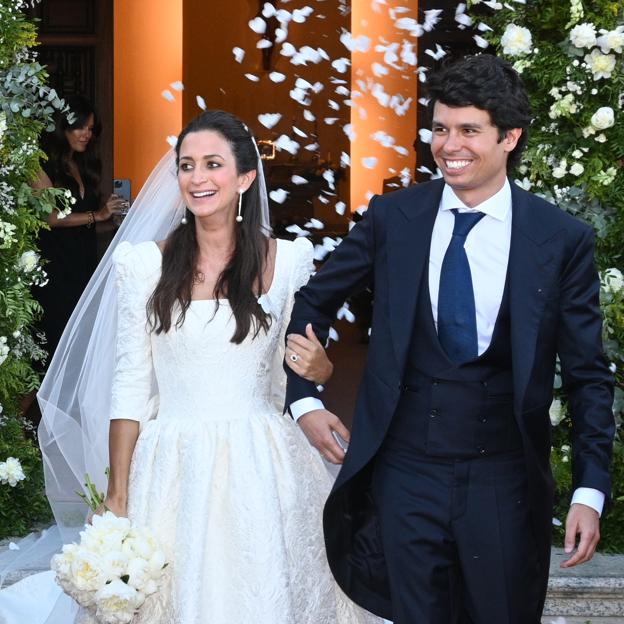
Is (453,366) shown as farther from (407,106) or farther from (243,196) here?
(407,106)

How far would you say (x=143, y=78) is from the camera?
835 cm

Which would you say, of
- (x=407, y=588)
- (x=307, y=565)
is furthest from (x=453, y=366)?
(x=307, y=565)

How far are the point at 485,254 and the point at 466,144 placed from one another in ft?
0.88

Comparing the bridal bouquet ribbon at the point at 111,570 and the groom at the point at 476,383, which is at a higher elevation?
the groom at the point at 476,383

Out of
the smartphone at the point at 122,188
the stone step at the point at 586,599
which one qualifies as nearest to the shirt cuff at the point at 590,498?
the stone step at the point at 586,599

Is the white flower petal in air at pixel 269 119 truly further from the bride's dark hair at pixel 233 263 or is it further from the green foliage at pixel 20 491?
the bride's dark hair at pixel 233 263

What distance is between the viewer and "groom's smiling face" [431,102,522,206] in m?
3.01

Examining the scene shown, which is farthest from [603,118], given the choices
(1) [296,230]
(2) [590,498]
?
(1) [296,230]

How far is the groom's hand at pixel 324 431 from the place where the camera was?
3.14 m

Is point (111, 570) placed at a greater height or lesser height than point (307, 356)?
lesser

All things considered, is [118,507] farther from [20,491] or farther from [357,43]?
[357,43]

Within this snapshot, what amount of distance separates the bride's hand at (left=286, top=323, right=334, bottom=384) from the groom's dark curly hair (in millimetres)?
672

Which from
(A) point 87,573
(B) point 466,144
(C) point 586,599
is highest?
(B) point 466,144

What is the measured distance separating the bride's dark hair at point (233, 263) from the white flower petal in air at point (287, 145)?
5.06 metres
